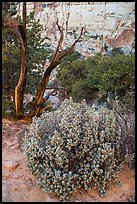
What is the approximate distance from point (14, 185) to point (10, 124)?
1.67 meters

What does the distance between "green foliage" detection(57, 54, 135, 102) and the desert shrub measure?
3.14 meters

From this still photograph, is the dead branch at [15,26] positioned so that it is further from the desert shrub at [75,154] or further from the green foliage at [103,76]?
the green foliage at [103,76]

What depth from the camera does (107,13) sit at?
77.7 feet

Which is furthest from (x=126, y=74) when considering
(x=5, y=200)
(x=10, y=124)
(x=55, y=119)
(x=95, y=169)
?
(x=5, y=200)

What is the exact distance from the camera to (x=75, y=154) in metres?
3.54

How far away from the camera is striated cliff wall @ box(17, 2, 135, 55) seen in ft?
69.7

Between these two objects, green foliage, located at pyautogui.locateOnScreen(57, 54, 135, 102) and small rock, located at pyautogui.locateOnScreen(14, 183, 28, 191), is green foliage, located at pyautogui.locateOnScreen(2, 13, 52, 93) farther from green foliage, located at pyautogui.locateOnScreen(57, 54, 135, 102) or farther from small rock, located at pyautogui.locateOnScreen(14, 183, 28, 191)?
small rock, located at pyautogui.locateOnScreen(14, 183, 28, 191)

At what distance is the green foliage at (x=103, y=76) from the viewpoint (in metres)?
6.79

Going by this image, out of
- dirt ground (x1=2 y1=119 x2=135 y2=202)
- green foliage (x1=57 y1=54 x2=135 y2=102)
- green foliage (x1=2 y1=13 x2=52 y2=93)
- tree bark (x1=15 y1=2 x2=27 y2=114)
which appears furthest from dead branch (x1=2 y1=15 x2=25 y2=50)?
green foliage (x1=57 y1=54 x2=135 y2=102)

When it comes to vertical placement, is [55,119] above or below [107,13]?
below

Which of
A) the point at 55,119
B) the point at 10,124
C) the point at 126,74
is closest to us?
the point at 55,119

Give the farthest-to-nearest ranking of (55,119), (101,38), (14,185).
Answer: (101,38)
(55,119)
(14,185)

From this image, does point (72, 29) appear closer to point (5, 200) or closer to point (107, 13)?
point (107, 13)

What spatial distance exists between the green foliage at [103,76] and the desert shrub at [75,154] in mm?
3138
